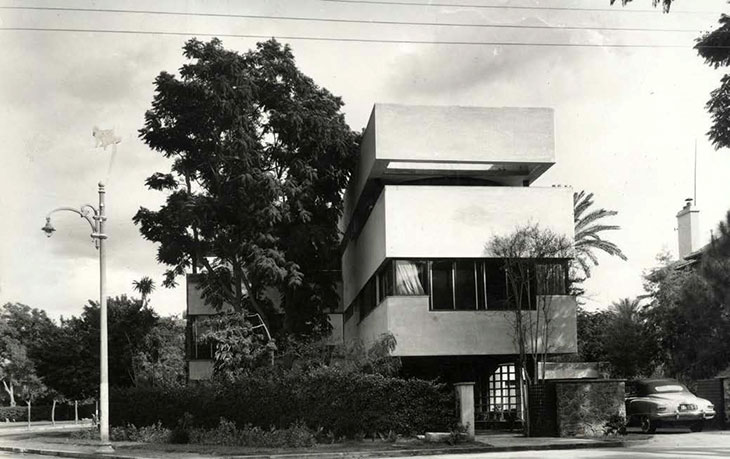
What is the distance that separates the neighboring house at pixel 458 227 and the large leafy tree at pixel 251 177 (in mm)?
5780

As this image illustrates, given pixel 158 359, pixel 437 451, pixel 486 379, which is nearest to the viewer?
pixel 437 451

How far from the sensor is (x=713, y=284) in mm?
31641

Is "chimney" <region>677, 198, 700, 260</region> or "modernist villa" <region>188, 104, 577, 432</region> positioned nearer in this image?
"modernist villa" <region>188, 104, 577, 432</region>

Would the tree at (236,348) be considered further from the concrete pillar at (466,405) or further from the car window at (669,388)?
the car window at (669,388)

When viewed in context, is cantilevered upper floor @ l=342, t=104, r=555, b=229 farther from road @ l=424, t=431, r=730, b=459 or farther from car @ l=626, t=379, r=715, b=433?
road @ l=424, t=431, r=730, b=459

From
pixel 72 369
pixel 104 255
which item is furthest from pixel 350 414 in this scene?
pixel 72 369

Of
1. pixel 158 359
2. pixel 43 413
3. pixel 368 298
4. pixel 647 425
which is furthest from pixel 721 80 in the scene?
pixel 43 413

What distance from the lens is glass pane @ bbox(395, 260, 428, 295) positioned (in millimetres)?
28984

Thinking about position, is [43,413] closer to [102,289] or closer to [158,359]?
[158,359]

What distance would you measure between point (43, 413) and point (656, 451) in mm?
73198

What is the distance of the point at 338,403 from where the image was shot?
25844 mm

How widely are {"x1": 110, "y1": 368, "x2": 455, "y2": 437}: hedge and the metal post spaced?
3.92 metres

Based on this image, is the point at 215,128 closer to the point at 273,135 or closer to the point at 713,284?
the point at 273,135

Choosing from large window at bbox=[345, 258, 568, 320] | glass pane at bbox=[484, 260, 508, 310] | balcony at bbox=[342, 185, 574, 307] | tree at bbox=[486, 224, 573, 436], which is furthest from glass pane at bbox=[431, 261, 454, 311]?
tree at bbox=[486, 224, 573, 436]
